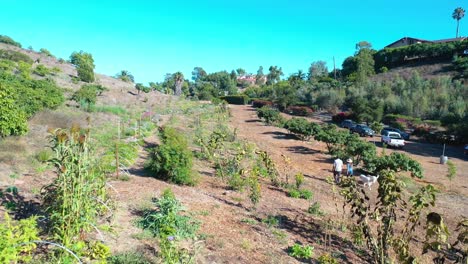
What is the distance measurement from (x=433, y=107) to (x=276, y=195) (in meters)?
37.8

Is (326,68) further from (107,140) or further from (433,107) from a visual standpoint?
(107,140)

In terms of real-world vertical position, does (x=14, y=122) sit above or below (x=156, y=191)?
above

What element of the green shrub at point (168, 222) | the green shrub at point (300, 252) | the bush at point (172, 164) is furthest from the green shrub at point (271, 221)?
the bush at point (172, 164)

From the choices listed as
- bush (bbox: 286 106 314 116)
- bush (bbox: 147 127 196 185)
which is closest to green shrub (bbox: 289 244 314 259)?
bush (bbox: 147 127 196 185)

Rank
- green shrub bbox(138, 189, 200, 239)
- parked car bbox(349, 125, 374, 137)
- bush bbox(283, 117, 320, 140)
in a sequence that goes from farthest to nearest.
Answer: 1. parked car bbox(349, 125, 374, 137)
2. bush bbox(283, 117, 320, 140)
3. green shrub bbox(138, 189, 200, 239)

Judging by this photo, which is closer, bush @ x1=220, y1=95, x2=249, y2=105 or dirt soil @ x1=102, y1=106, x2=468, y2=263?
dirt soil @ x1=102, y1=106, x2=468, y2=263

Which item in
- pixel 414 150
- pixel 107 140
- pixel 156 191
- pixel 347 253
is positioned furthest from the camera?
pixel 414 150

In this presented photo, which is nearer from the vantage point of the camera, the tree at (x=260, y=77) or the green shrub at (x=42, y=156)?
the green shrub at (x=42, y=156)

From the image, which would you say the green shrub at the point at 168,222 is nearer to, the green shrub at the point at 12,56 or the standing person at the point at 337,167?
the standing person at the point at 337,167

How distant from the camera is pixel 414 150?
85.1ft

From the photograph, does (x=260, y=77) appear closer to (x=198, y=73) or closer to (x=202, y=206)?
(x=198, y=73)

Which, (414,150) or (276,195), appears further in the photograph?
(414,150)

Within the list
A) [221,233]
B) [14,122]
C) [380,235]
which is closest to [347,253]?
[380,235]

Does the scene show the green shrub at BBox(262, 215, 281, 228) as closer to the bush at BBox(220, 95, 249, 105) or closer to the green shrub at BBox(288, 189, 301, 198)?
the green shrub at BBox(288, 189, 301, 198)
